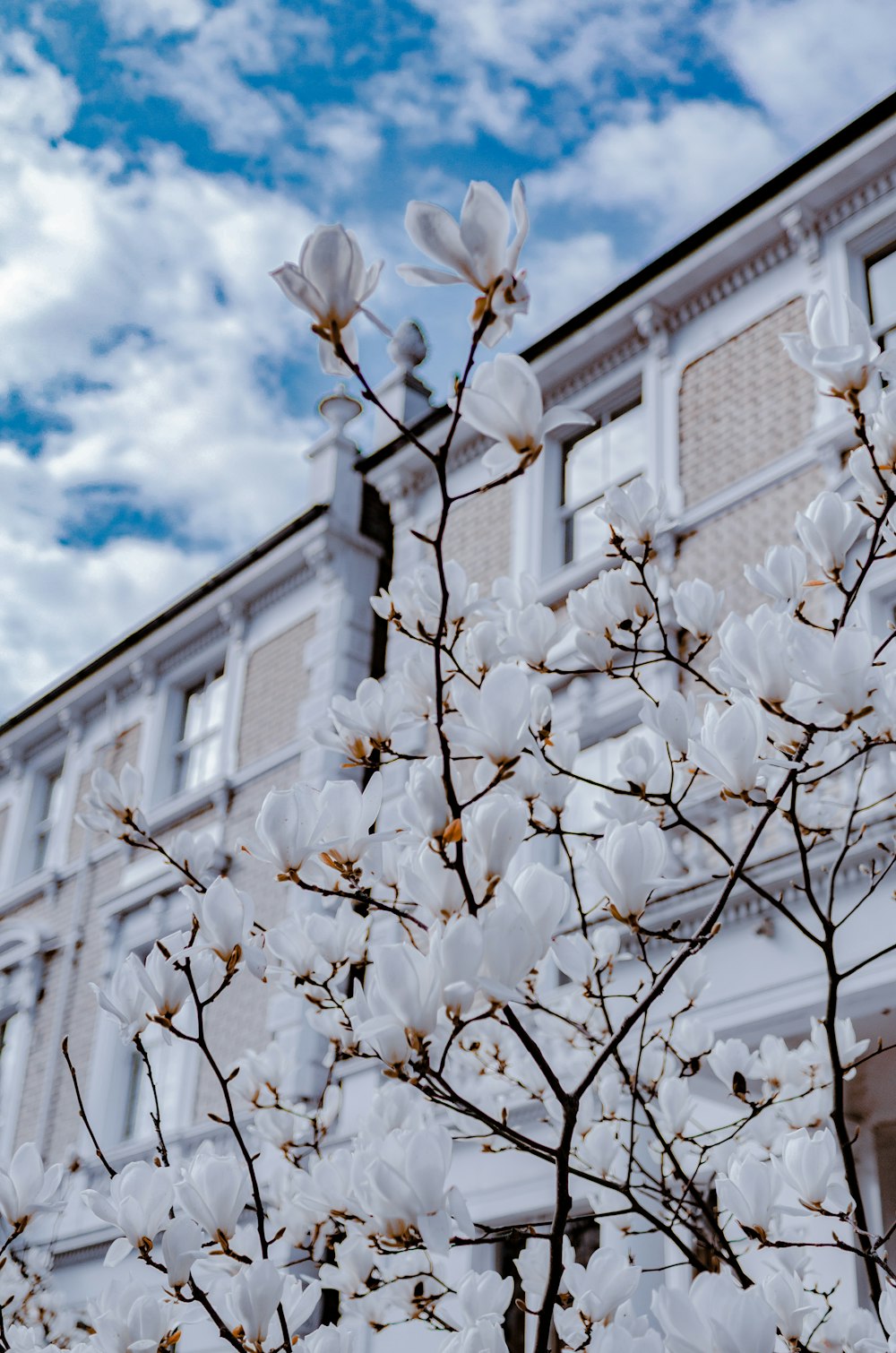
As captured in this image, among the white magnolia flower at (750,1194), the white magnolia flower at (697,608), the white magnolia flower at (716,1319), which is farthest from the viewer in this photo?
the white magnolia flower at (697,608)

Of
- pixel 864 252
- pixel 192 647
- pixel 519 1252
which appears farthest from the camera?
pixel 192 647

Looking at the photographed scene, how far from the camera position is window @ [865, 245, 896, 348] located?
7.65 m

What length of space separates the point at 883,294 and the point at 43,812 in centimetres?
1028

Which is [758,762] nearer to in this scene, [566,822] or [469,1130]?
[469,1130]

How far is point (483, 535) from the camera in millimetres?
9953

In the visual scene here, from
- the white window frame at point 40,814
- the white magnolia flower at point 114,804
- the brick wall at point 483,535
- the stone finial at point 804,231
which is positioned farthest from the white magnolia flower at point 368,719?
the white window frame at point 40,814

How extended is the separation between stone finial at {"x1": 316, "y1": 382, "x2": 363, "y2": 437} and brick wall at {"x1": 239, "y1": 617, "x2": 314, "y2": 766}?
182 cm

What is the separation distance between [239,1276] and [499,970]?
29.0 inches

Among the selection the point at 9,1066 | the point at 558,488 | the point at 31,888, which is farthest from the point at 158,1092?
the point at 558,488

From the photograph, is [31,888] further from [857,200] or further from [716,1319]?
[716,1319]

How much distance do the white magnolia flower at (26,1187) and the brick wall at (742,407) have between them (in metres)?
6.48

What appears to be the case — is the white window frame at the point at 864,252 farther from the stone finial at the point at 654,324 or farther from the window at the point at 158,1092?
the window at the point at 158,1092

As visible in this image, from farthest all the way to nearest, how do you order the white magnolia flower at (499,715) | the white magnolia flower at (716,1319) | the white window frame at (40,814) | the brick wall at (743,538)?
1. the white window frame at (40,814)
2. the brick wall at (743,538)
3. the white magnolia flower at (499,715)
4. the white magnolia flower at (716,1319)

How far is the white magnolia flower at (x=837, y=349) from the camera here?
187cm
